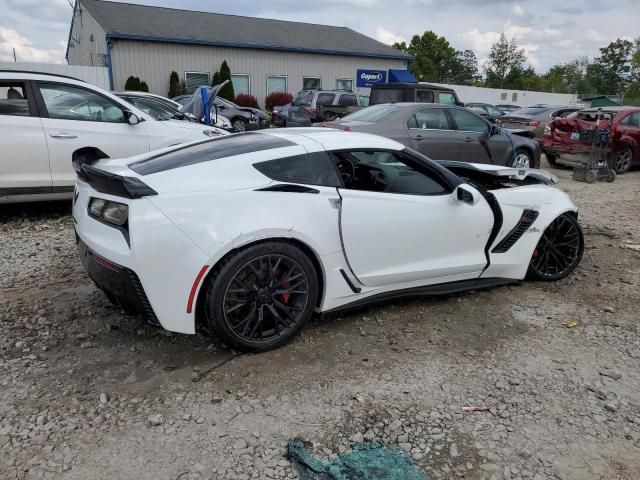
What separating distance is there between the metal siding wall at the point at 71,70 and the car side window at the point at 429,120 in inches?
666

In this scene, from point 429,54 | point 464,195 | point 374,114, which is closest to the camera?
point 464,195

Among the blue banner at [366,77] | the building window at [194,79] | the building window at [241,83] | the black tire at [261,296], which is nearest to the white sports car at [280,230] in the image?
the black tire at [261,296]

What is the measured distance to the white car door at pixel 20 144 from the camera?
5.76m

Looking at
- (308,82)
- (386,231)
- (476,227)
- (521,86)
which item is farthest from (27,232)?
(521,86)

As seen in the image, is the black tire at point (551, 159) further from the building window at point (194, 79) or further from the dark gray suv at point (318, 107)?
the building window at point (194, 79)

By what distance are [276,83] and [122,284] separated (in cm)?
2654

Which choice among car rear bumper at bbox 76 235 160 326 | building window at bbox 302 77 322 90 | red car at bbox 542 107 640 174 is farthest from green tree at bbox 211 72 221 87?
car rear bumper at bbox 76 235 160 326

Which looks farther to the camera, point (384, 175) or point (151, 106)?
point (151, 106)

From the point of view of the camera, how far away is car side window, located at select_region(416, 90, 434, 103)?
13625 mm

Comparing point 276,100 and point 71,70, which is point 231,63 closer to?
point 276,100

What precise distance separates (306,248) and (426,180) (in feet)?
3.99

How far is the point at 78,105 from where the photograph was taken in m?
6.18

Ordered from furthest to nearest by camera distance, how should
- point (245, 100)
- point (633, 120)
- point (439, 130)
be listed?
1. point (245, 100)
2. point (633, 120)
3. point (439, 130)

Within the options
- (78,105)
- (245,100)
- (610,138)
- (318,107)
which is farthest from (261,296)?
(245,100)
